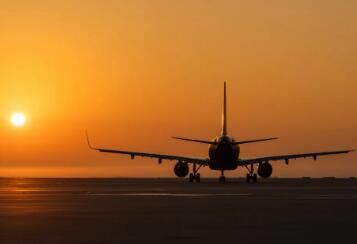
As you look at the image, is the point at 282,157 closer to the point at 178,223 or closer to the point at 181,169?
the point at 181,169

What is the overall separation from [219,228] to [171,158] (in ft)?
234

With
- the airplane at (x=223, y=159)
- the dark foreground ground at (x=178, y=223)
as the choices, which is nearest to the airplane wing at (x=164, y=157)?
the airplane at (x=223, y=159)

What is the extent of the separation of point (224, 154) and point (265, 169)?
26.9 ft

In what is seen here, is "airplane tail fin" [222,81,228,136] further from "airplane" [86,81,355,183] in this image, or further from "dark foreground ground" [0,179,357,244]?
"dark foreground ground" [0,179,357,244]

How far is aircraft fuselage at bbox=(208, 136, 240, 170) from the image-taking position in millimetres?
91062

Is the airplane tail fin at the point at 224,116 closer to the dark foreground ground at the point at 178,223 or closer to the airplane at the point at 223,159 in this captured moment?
the airplane at the point at 223,159

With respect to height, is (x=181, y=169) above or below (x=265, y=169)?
below

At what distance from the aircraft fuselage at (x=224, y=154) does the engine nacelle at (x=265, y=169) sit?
4567 millimetres

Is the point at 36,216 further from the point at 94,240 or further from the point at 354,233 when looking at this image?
the point at 354,233

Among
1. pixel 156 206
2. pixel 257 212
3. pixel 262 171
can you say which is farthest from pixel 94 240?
pixel 262 171

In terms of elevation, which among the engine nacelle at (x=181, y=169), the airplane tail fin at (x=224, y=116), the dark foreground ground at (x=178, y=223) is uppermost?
the airplane tail fin at (x=224, y=116)

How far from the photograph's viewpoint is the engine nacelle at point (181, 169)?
98250 mm

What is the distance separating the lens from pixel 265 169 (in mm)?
98188

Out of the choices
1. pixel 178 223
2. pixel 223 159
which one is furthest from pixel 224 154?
pixel 178 223
